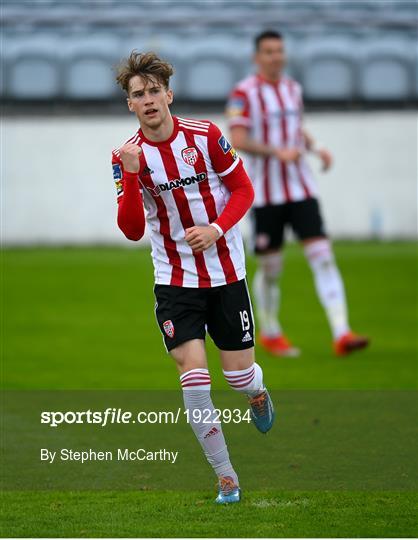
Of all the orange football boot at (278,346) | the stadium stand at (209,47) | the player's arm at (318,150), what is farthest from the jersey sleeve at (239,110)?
→ the stadium stand at (209,47)

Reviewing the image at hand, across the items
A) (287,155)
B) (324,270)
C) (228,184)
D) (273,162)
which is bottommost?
(324,270)

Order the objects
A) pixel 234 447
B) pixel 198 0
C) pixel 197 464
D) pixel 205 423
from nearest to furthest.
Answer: pixel 205 423
pixel 197 464
pixel 234 447
pixel 198 0

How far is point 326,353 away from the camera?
9.22 m

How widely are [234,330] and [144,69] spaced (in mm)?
1211

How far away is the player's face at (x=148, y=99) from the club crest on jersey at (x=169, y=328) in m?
0.86

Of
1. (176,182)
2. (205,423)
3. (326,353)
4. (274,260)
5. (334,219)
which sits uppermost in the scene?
(176,182)

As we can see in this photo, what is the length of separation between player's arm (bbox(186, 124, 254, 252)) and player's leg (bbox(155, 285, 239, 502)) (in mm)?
302

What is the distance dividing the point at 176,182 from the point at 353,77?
516 inches

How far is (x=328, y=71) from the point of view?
703 inches

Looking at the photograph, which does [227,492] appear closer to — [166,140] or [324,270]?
[166,140]

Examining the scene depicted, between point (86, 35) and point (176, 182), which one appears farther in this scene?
point (86, 35)

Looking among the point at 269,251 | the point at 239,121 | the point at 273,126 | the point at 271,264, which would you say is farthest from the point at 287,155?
the point at 271,264

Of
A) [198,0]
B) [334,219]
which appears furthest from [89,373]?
[198,0]

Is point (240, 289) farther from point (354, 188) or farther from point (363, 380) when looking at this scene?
point (354, 188)
